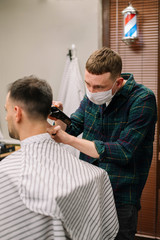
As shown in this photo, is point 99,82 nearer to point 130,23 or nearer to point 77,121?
point 77,121

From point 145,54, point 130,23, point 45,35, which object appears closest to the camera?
point 130,23

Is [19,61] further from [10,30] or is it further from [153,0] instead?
[153,0]

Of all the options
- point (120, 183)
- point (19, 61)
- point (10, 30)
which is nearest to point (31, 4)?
point (10, 30)

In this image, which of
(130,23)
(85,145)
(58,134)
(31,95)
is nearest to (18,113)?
(31,95)

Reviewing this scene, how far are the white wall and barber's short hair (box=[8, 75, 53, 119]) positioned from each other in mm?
1456

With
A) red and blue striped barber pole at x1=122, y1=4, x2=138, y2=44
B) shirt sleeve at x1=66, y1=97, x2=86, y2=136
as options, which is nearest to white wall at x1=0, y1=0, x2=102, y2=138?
red and blue striped barber pole at x1=122, y1=4, x2=138, y2=44

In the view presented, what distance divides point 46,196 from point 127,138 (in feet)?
2.01

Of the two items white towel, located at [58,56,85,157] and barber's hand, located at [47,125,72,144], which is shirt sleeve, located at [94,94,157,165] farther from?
A: white towel, located at [58,56,85,157]

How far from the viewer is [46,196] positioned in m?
1.13

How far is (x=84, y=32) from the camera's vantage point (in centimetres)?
277

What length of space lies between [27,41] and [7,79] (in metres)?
0.53

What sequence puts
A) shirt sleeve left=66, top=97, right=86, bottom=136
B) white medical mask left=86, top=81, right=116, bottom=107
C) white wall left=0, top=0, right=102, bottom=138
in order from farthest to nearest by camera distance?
white wall left=0, top=0, right=102, bottom=138
shirt sleeve left=66, top=97, right=86, bottom=136
white medical mask left=86, top=81, right=116, bottom=107

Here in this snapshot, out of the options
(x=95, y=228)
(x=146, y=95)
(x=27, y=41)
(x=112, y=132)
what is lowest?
(x=95, y=228)

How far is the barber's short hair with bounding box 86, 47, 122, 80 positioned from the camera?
1.53 m
